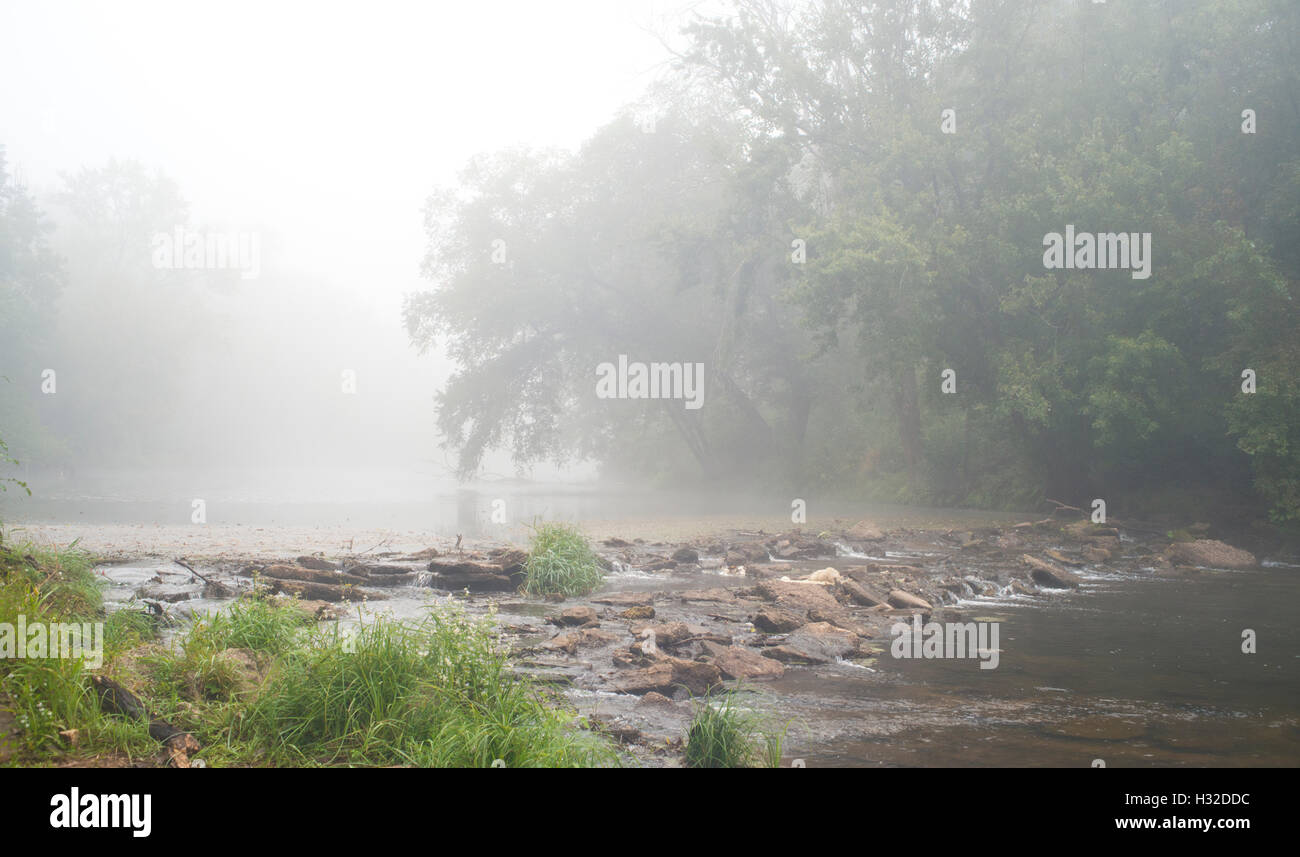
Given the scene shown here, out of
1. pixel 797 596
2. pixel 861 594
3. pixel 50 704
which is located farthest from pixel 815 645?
pixel 50 704

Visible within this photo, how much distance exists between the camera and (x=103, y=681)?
5730 millimetres

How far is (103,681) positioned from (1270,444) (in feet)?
67.6

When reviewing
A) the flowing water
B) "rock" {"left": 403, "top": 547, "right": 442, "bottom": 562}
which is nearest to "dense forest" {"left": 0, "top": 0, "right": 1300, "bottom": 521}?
the flowing water

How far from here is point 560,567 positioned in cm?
1380

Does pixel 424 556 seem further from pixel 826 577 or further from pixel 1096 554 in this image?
pixel 1096 554

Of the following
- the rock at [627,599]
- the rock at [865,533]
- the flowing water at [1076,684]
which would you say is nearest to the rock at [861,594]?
the flowing water at [1076,684]

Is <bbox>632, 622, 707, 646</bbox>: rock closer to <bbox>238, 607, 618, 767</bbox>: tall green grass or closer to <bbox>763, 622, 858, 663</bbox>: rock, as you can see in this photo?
<bbox>763, 622, 858, 663</bbox>: rock

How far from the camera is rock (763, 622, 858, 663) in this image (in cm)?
945

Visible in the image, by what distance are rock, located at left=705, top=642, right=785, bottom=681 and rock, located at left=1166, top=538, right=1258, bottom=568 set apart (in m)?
12.5

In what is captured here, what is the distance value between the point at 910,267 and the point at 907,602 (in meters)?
13.7

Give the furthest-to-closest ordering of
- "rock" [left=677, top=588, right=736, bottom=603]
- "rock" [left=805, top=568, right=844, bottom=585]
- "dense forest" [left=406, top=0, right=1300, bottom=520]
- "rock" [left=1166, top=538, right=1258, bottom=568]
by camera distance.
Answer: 1. "dense forest" [left=406, top=0, right=1300, bottom=520]
2. "rock" [left=1166, top=538, right=1258, bottom=568]
3. "rock" [left=805, top=568, right=844, bottom=585]
4. "rock" [left=677, top=588, right=736, bottom=603]
